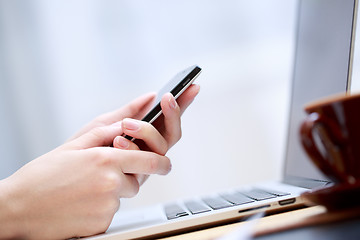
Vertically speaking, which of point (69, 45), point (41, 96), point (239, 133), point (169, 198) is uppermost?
point (69, 45)

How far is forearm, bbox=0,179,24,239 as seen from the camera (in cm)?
44

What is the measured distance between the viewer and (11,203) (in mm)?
442

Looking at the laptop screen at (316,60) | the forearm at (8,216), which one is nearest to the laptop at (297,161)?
the laptop screen at (316,60)

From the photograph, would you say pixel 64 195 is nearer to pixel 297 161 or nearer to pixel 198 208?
pixel 198 208

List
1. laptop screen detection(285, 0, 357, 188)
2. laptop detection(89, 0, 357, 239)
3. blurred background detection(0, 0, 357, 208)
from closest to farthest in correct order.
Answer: laptop detection(89, 0, 357, 239)
laptop screen detection(285, 0, 357, 188)
blurred background detection(0, 0, 357, 208)

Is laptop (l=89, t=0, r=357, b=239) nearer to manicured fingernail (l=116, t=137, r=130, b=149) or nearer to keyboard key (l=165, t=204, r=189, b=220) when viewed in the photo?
keyboard key (l=165, t=204, r=189, b=220)

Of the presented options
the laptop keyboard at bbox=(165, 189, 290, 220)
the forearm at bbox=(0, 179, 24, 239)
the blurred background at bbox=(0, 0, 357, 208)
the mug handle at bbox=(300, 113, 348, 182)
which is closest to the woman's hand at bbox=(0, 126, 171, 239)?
the forearm at bbox=(0, 179, 24, 239)

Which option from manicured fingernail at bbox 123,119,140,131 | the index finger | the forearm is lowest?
the forearm

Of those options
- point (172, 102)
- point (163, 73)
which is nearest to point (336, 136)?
point (172, 102)

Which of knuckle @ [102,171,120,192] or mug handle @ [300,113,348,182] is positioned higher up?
mug handle @ [300,113,348,182]

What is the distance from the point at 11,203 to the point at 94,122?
0.84ft

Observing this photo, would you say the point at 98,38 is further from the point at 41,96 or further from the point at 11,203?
the point at 11,203

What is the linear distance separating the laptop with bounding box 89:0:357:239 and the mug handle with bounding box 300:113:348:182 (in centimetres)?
16

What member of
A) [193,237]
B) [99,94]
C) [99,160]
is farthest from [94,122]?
[99,94]
